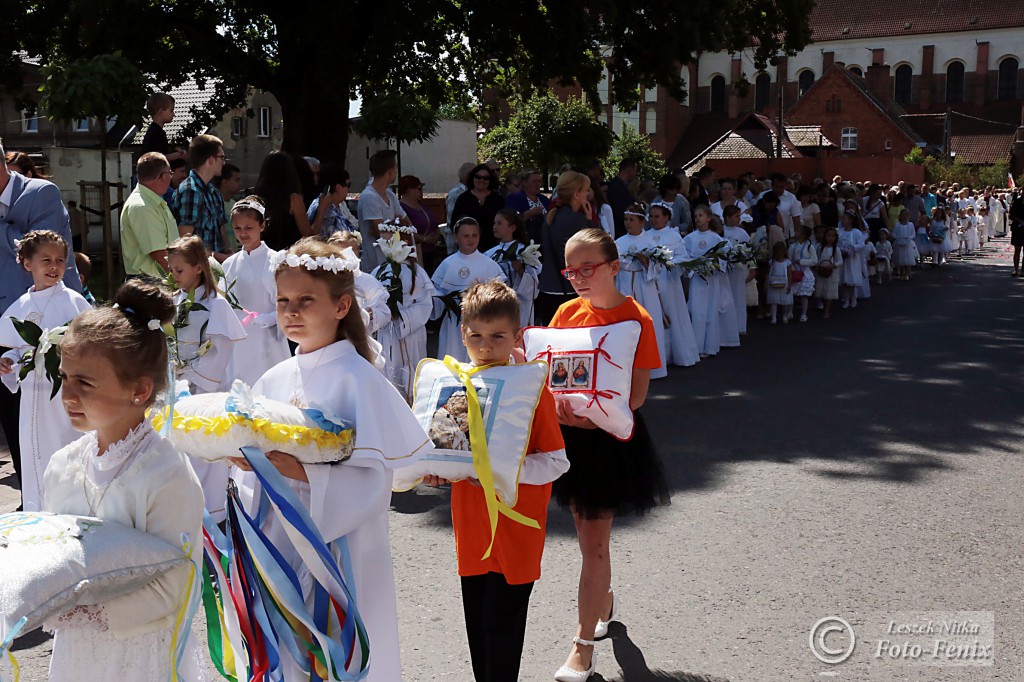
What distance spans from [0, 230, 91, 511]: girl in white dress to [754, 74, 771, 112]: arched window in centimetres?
8390

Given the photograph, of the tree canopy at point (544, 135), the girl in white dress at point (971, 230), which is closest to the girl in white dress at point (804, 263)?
the girl in white dress at point (971, 230)

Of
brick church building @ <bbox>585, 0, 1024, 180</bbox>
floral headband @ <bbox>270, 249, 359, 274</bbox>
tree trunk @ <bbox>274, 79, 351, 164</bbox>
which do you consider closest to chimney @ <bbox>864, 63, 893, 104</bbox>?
brick church building @ <bbox>585, 0, 1024, 180</bbox>

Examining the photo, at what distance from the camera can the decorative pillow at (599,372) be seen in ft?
14.2

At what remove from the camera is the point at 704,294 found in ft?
44.2

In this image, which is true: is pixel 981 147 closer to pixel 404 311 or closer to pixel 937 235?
pixel 937 235

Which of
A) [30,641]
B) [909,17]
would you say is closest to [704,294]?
[30,641]

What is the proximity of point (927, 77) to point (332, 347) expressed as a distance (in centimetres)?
8927

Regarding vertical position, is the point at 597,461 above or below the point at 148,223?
below

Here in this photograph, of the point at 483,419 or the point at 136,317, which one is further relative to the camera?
the point at 483,419

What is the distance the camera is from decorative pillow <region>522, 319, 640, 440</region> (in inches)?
171

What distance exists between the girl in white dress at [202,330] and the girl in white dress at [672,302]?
671 cm

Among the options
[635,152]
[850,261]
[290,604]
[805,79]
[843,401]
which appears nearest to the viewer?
[290,604]

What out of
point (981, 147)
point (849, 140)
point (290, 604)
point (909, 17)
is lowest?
point (290, 604)

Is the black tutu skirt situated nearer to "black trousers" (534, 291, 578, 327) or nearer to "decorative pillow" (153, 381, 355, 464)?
"decorative pillow" (153, 381, 355, 464)
